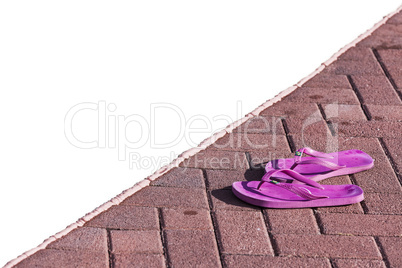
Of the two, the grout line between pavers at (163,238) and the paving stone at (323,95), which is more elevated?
the paving stone at (323,95)

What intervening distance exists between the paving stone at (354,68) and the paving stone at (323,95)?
220mm

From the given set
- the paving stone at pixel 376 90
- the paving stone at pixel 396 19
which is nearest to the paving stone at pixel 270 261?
Result: the paving stone at pixel 376 90

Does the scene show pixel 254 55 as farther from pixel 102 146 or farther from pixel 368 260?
pixel 368 260

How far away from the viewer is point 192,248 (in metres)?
2.50

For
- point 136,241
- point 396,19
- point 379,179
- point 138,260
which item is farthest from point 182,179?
point 396,19

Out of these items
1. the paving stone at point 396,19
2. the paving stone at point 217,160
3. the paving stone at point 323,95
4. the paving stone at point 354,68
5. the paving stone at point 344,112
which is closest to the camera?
the paving stone at point 217,160

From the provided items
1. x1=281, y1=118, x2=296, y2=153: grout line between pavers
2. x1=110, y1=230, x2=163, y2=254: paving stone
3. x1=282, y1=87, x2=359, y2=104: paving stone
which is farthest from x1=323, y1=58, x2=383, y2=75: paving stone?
Answer: x1=110, y1=230, x2=163, y2=254: paving stone

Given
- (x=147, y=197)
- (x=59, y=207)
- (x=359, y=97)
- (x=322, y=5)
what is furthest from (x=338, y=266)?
(x=322, y=5)

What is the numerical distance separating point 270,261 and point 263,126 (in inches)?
40.5

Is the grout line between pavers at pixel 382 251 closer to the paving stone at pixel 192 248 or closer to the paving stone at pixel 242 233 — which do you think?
the paving stone at pixel 242 233

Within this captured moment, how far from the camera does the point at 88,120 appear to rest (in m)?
2.86

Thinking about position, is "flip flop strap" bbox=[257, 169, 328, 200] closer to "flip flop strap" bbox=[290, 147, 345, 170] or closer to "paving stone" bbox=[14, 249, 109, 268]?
"flip flop strap" bbox=[290, 147, 345, 170]

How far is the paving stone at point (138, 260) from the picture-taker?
7.86 feet

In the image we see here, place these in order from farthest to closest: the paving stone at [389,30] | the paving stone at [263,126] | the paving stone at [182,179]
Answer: the paving stone at [389,30] → the paving stone at [263,126] → the paving stone at [182,179]
